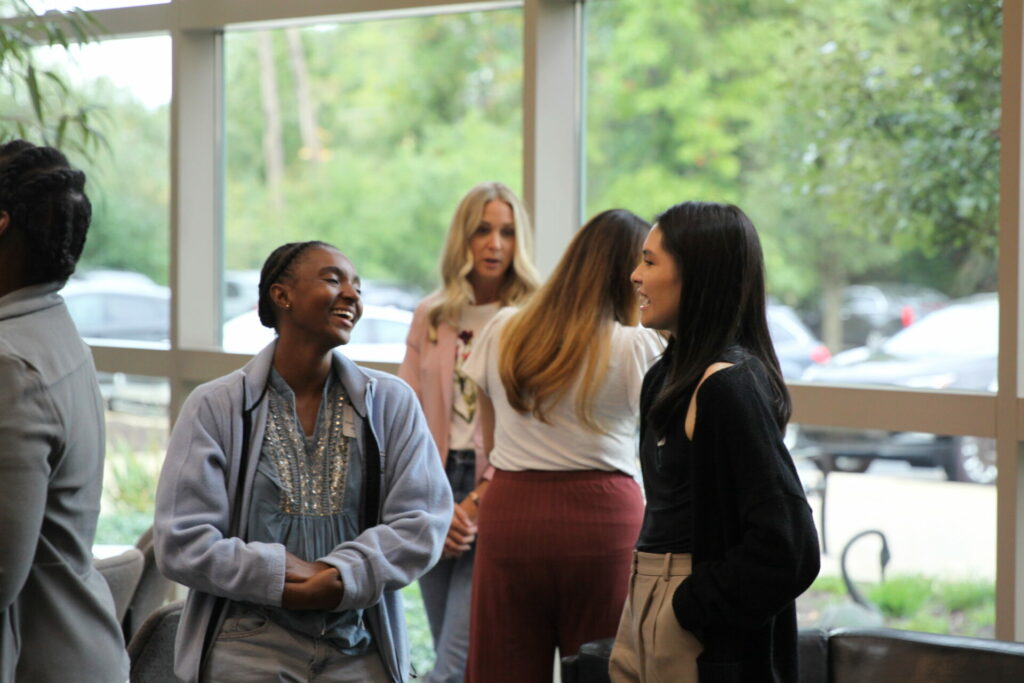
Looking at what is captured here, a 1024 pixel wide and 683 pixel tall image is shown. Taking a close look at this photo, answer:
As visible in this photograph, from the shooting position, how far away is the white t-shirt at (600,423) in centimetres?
266

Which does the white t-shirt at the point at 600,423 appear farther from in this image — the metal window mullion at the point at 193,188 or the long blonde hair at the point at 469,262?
the metal window mullion at the point at 193,188

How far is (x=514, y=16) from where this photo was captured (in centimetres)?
426

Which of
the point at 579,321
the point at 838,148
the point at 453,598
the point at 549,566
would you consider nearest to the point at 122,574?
the point at 453,598

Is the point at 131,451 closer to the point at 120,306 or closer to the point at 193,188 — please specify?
the point at 120,306

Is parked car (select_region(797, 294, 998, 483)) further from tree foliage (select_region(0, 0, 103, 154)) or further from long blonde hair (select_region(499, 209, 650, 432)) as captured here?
tree foliage (select_region(0, 0, 103, 154))

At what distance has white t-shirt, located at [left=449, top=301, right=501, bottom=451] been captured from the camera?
10.4ft

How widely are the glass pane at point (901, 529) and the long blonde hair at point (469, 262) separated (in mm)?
970

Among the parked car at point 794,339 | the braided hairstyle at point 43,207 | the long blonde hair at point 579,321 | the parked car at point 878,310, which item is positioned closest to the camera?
the braided hairstyle at point 43,207

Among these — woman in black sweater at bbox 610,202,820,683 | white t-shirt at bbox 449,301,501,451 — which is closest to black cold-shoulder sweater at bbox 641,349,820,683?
woman in black sweater at bbox 610,202,820,683

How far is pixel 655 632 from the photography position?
1.87 meters

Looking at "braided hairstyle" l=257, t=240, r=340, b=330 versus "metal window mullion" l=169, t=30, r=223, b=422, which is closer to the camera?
"braided hairstyle" l=257, t=240, r=340, b=330

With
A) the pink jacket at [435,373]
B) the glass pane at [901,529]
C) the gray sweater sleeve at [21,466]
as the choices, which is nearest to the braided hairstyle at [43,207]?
the gray sweater sleeve at [21,466]

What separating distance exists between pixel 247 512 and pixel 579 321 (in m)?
1.00

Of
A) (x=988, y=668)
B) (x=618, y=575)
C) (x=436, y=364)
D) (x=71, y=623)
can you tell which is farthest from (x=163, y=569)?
(x=988, y=668)
